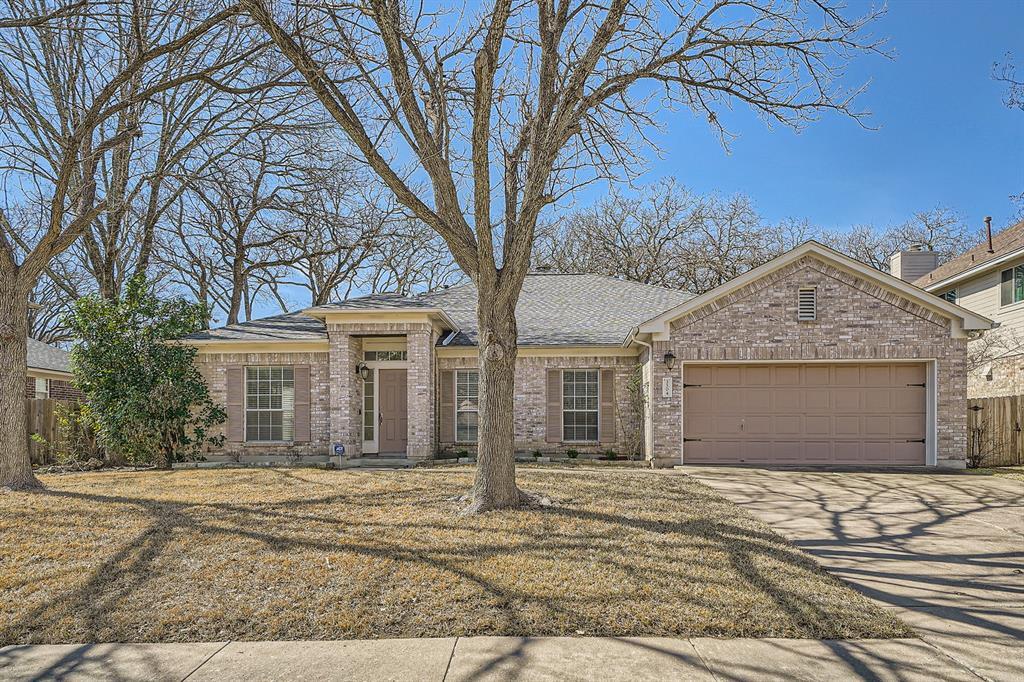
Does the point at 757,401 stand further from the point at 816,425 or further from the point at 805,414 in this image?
the point at 816,425

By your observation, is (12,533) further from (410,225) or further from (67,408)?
(410,225)

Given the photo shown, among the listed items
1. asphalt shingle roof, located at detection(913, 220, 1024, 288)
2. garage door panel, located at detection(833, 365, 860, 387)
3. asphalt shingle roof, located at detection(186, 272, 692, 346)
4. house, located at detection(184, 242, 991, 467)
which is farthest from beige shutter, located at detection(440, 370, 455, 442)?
asphalt shingle roof, located at detection(913, 220, 1024, 288)

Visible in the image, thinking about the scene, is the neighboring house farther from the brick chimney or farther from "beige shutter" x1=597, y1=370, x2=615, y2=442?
the brick chimney

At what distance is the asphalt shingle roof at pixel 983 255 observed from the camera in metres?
17.8

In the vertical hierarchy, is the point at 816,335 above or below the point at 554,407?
above

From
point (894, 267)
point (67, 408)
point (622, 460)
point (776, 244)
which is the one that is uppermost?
point (776, 244)

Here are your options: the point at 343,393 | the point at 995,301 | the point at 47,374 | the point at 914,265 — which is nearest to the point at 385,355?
the point at 343,393

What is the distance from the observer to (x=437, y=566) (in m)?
5.49

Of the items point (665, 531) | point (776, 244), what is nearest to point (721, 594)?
point (665, 531)

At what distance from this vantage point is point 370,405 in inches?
583

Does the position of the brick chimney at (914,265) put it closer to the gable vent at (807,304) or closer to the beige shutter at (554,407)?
the gable vent at (807,304)

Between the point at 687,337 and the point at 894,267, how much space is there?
50.9 feet

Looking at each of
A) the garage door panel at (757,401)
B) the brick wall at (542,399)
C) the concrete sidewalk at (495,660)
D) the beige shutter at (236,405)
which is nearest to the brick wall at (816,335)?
the garage door panel at (757,401)

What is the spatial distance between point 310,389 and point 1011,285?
63.5 ft
